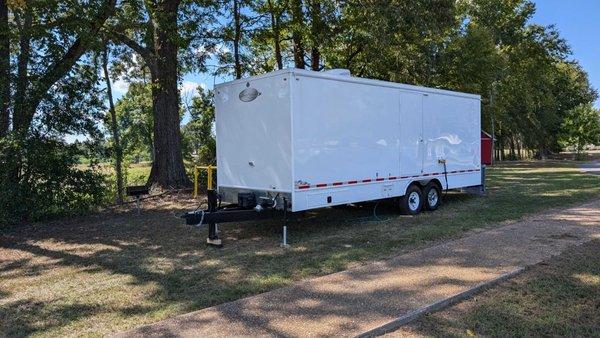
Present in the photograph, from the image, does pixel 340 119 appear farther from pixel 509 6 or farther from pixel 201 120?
pixel 509 6

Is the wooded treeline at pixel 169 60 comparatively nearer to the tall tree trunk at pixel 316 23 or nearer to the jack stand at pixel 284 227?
the tall tree trunk at pixel 316 23

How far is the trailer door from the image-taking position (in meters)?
10.5

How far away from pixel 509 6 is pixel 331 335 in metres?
35.6

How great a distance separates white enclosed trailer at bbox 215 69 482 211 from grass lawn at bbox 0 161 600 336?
2.80ft

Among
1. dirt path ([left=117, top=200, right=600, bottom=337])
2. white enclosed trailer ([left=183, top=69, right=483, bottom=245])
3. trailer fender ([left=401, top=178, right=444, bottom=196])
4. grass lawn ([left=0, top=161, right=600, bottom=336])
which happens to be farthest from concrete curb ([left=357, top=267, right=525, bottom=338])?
trailer fender ([left=401, top=178, right=444, bottom=196])

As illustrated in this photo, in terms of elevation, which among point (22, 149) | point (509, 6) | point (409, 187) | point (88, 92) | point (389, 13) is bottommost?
point (409, 187)

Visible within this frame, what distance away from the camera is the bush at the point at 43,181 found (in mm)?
9891

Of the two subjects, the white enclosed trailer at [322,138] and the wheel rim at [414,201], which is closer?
the white enclosed trailer at [322,138]

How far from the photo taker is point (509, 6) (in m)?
34.2

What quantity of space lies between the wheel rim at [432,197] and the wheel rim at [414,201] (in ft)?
1.40

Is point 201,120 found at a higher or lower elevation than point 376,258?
higher

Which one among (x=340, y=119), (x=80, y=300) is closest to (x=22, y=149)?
(x=80, y=300)

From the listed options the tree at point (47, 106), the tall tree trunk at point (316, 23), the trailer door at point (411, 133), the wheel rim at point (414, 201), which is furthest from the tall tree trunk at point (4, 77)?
the tall tree trunk at point (316, 23)

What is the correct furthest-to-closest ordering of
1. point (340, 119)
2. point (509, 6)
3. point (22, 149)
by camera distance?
point (509, 6) → point (22, 149) → point (340, 119)
